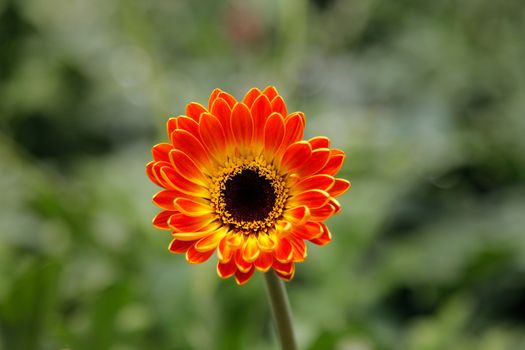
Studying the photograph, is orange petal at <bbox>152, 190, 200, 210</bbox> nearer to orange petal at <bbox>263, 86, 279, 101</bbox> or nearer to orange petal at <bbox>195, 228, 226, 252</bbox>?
orange petal at <bbox>195, 228, 226, 252</bbox>

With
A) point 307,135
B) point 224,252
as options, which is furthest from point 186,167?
point 307,135

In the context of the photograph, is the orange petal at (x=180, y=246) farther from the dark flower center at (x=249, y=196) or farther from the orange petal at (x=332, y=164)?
the orange petal at (x=332, y=164)

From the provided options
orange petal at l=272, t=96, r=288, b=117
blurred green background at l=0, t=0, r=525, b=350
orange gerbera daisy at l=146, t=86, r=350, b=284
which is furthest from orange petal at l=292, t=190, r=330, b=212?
blurred green background at l=0, t=0, r=525, b=350

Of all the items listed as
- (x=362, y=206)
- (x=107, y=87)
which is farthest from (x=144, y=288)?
(x=107, y=87)

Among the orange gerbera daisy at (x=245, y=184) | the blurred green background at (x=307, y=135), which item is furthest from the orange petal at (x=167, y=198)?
the blurred green background at (x=307, y=135)

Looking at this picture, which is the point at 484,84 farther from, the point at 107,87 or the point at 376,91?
the point at 107,87

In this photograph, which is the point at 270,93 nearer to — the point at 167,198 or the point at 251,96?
the point at 251,96
